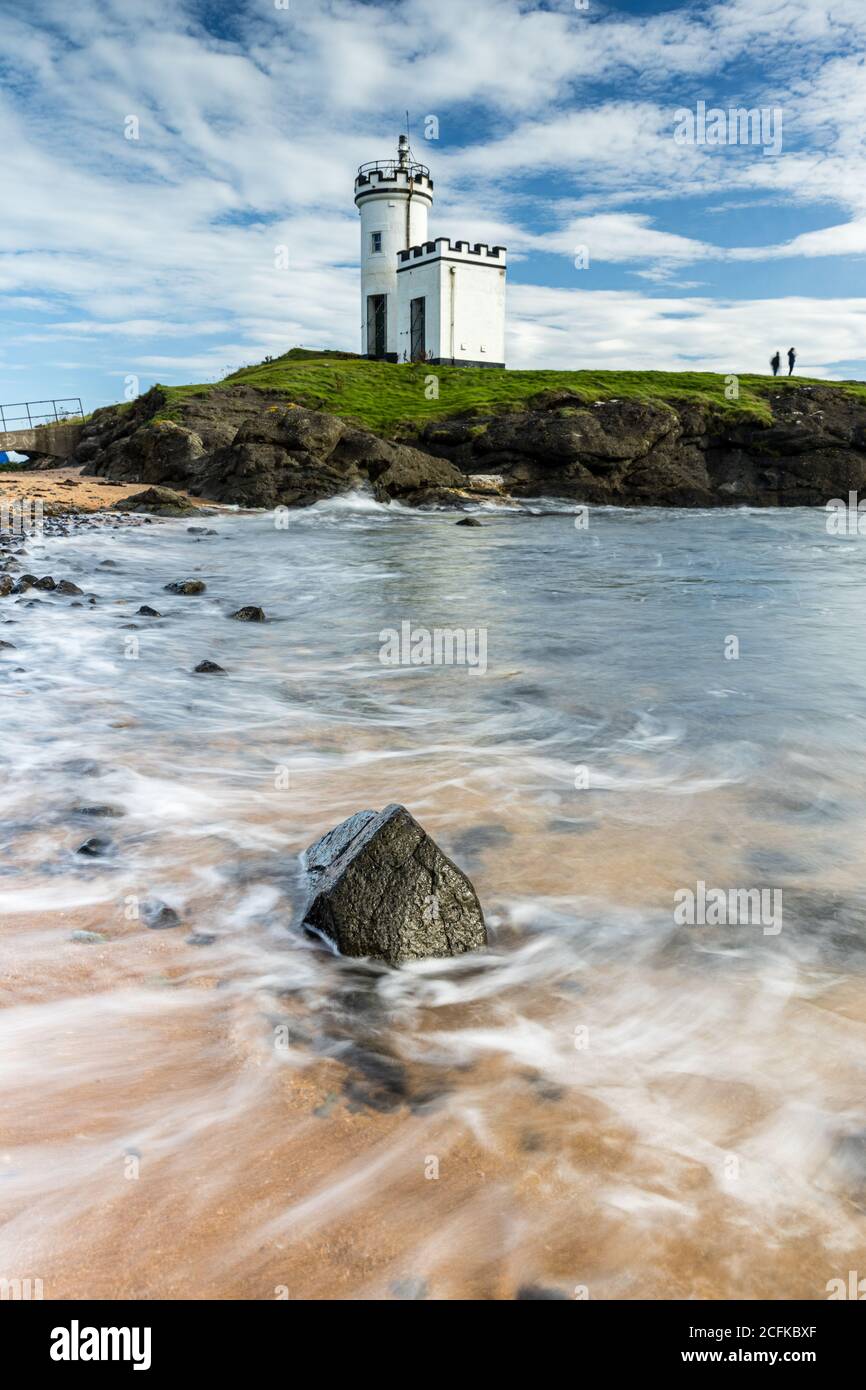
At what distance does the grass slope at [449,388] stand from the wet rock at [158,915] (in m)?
30.5

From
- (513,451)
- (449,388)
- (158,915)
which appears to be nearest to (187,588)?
(158,915)

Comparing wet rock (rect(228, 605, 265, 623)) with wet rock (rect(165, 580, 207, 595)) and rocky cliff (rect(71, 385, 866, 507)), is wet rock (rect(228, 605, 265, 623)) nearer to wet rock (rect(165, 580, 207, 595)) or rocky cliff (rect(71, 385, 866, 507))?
wet rock (rect(165, 580, 207, 595))

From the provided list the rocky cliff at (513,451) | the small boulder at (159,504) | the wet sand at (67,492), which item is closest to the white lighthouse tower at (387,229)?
the rocky cliff at (513,451)

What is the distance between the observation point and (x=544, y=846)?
4312 millimetres

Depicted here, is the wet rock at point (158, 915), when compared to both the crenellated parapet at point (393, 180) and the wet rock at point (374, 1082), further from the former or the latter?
the crenellated parapet at point (393, 180)

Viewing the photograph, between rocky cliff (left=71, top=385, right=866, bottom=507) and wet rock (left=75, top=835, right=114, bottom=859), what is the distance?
21942 mm

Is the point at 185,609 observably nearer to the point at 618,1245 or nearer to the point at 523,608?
the point at 523,608

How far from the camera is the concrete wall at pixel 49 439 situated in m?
38.9

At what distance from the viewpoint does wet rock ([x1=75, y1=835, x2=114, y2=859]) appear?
407 centimetres

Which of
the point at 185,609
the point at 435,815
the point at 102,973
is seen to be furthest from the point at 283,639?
the point at 102,973

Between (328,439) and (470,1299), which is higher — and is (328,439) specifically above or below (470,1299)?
above

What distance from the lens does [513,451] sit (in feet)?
105

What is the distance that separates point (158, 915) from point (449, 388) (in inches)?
1500

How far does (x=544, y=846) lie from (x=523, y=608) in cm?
805
